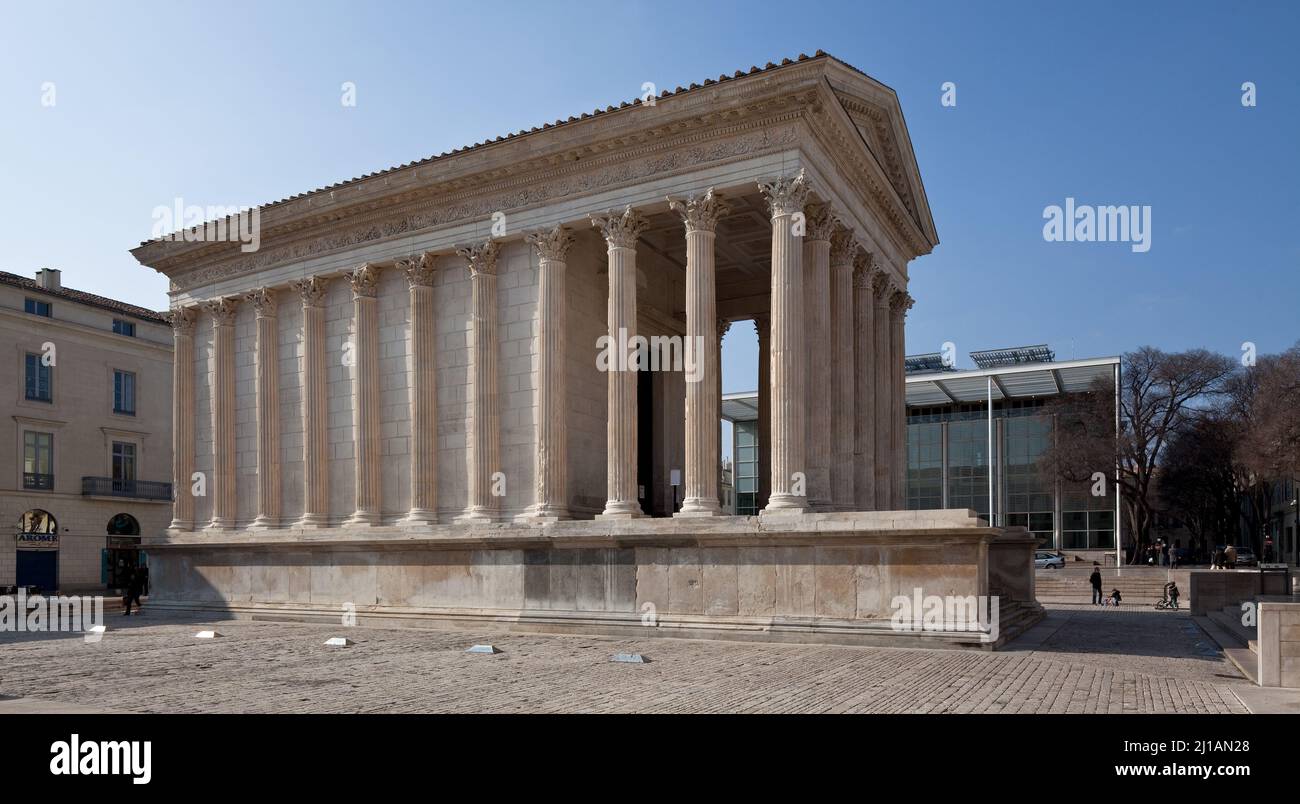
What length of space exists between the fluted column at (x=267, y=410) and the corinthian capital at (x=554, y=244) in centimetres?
1034

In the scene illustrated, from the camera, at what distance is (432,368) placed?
28094 mm

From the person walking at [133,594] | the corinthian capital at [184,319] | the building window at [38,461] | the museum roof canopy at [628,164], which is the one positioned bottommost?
the person walking at [133,594]

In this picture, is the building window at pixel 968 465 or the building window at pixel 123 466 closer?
the building window at pixel 123 466

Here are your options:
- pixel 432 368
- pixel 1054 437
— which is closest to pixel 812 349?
pixel 432 368

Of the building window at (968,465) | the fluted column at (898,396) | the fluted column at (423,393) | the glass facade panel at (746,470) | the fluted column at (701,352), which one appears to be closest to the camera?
the fluted column at (701,352)

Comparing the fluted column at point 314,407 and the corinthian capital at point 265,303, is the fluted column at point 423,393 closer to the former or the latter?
the fluted column at point 314,407

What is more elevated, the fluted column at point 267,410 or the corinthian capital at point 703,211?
the corinthian capital at point 703,211

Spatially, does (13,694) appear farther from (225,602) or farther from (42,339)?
(42,339)

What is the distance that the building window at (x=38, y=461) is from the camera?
49625 mm

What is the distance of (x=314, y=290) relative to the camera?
30375 millimetres

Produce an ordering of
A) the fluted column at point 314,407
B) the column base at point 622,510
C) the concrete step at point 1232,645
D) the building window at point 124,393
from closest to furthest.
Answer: the concrete step at point 1232,645, the column base at point 622,510, the fluted column at point 314,407, the building window at point 124,393

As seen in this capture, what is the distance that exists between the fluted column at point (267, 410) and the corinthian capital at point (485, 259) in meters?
8.13

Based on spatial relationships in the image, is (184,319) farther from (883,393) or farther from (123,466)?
(123,466)

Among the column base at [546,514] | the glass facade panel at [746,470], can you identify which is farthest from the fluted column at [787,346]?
the glass facade panel at [746,470]
